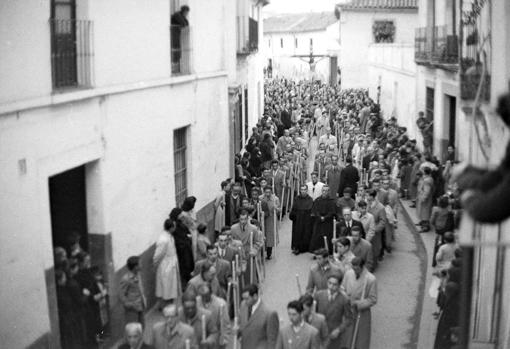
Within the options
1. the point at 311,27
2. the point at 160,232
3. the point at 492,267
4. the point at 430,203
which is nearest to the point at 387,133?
the point at 430,203

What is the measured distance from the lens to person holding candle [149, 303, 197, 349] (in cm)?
840

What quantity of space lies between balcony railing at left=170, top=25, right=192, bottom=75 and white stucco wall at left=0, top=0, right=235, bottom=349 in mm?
309

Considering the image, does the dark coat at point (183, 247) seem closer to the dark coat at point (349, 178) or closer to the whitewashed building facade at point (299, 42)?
the dark coat at point (349, 178)

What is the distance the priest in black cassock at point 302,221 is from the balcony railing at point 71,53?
638 cm

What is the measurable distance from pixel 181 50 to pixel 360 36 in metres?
29.1

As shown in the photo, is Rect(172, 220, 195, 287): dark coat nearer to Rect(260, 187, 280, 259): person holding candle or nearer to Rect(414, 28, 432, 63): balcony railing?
Rect(260, 187, 280, 259): person holding candle

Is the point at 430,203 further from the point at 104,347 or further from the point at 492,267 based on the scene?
the point at 104,347

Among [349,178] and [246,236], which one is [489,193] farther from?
[349,178]

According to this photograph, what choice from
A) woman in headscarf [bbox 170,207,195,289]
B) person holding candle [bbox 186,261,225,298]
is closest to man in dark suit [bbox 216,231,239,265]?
woman in headscarf [bbox 170,207,195,289]

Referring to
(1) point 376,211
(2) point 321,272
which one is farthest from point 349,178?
(2) point 321,272

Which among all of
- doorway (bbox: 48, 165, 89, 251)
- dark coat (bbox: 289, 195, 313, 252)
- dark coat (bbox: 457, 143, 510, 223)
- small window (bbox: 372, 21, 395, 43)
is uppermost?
small window (bbox: 372, 21, 395, 43)

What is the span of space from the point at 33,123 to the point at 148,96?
3742mm

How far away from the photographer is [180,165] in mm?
14328

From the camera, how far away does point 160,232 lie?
41.8 feet
